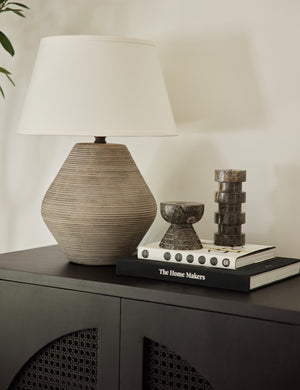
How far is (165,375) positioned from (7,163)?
1024mm

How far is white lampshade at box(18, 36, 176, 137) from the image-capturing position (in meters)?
1.33

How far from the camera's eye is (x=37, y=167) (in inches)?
75.7

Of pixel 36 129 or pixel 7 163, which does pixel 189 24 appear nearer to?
pixel 36 129

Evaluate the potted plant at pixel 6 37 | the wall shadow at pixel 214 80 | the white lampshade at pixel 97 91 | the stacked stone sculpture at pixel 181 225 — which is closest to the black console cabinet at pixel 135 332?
the stacked stone sculpture at pixel 181 225

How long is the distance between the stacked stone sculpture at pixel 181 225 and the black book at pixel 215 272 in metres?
0.06

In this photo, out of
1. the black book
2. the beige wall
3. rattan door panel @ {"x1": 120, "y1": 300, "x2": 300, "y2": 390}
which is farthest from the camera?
the beige wall

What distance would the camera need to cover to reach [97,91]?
134cm

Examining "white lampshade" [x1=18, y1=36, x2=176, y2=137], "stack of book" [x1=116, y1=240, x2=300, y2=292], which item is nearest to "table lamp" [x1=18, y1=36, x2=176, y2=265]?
"white lampshade" [x1=18, y1=36, x2=176, y2=137]

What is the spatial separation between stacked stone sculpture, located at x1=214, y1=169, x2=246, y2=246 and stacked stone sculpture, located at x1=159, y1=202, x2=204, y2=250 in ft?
0.21

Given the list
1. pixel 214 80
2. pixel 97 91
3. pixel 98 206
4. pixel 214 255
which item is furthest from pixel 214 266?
pixel 214 80

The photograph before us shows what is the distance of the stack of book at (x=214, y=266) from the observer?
1.19 metres

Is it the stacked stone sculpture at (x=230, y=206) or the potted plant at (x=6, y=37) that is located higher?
the potted plant at (x=6, y=37)

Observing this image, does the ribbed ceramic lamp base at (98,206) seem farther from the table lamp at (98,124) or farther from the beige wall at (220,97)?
the beige wall at (220,97)

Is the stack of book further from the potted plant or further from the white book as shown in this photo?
the potted plant
